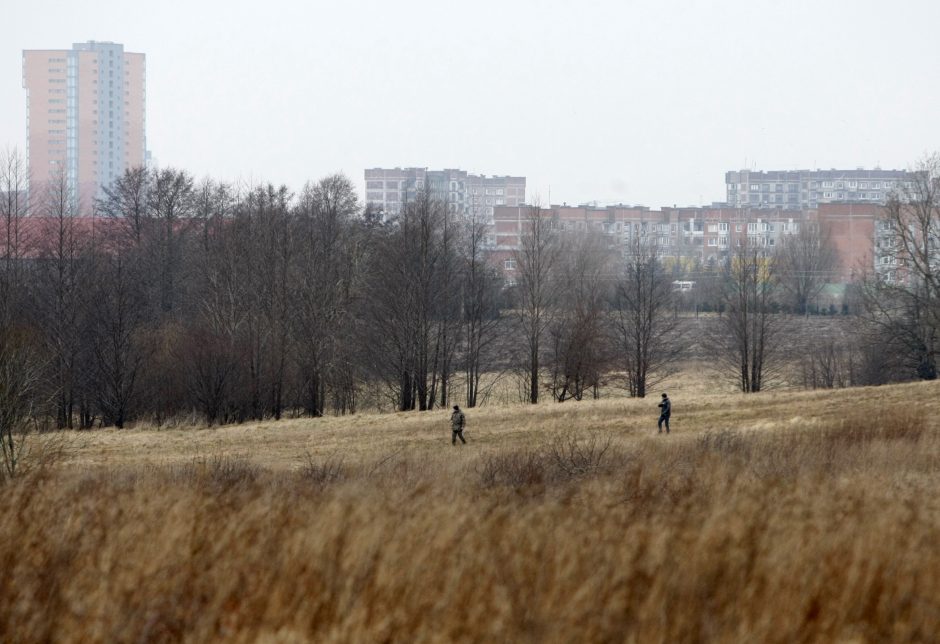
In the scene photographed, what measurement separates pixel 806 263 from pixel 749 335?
45.4 m

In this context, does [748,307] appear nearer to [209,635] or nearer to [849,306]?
[849,306]

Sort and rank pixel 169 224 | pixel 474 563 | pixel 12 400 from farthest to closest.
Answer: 1. pixel 169 224
2. pixel 12 400
3. pixel 474 563

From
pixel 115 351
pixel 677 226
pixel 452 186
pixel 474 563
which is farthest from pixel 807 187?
pixel 474 563

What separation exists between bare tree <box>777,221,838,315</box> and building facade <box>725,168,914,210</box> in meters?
67.1

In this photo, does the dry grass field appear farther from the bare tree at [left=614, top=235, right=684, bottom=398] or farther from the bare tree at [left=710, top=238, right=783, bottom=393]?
the bare tree at [left=710, top=238, right=783, bottom=393]

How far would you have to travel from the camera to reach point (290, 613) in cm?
566

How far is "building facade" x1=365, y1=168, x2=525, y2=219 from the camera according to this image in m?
165

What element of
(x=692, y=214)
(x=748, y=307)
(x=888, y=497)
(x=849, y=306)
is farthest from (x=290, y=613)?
(x=692, y=214)

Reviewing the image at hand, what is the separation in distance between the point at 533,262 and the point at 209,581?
46.0 metres

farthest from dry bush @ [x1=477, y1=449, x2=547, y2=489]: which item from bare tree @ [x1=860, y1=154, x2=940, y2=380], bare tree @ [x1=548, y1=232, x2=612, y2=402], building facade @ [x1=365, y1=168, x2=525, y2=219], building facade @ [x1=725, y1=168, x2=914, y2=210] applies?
building facade @ [x1=725, y1=168, x2=914, y2=210]

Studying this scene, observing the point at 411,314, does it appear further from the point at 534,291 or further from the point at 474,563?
the point at 474,563

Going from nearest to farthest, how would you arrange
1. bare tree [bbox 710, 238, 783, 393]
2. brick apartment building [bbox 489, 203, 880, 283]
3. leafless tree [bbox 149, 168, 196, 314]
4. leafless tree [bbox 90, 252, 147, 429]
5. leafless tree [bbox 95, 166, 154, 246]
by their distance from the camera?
leafless tree [bbox 90, 252, 147, 429], bare tree [bbox 710, 238, 783, 393], leafless tree [bbox 149, 168, 196, 314], leafless tree [bbox 95, 166, 154, 246], brick apartment building [bbox 489, 203, 880, 283]

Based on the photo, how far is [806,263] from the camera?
94.8 m

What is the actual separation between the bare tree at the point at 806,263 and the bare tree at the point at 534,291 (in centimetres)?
3255
